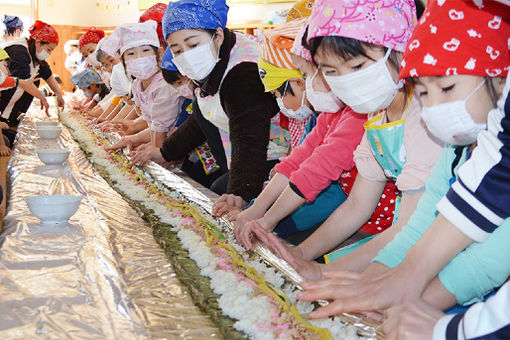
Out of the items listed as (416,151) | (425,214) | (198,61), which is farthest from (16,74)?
(425,214)

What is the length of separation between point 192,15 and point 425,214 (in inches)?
55.7

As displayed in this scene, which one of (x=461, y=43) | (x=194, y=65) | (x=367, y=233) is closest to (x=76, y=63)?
(x=194, y=65)

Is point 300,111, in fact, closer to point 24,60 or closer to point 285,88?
point 285,88

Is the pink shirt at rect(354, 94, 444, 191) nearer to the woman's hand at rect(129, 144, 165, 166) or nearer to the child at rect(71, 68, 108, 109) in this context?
the woman's hand at rect(129, 144, 165, 166)

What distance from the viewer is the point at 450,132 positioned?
1013 mm

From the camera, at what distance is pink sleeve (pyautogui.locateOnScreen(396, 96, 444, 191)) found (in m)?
1.23

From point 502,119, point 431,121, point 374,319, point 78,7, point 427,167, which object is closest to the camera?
point 502,119

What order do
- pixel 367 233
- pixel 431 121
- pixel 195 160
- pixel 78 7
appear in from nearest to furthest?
pixel 431 121, pixel 367 233, pixel 195 160, pixel 78 7

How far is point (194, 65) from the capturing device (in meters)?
2.22

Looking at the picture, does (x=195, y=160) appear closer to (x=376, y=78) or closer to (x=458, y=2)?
(x=376, y=78)

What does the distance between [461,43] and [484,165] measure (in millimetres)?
265

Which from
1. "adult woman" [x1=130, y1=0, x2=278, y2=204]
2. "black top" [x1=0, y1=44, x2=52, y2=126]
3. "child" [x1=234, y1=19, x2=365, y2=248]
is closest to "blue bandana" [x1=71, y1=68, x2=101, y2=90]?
"black top" [x1=0, y1=44, x2=52, y2=126]

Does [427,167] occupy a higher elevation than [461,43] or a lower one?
lower

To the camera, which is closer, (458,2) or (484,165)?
(484,165)
